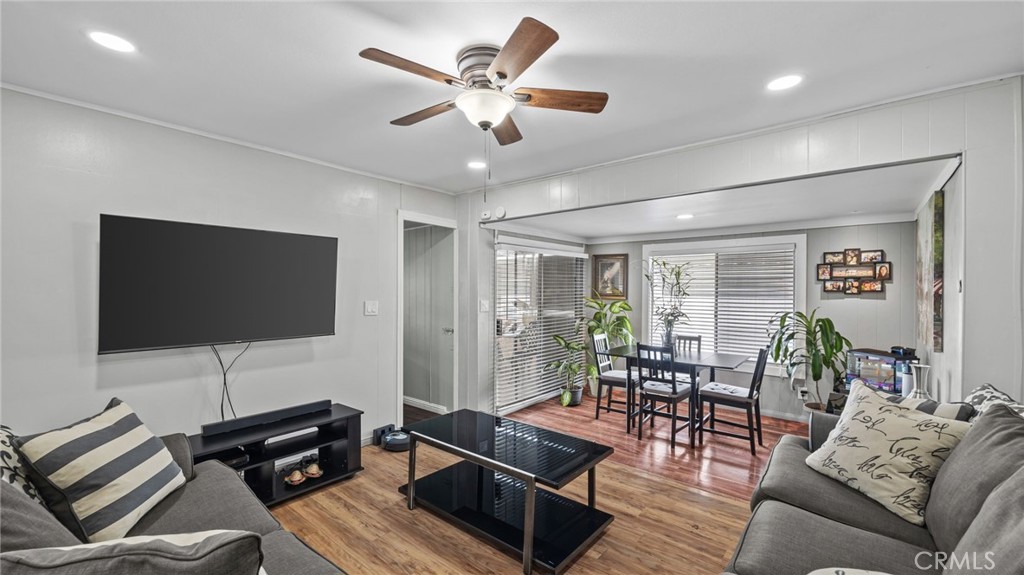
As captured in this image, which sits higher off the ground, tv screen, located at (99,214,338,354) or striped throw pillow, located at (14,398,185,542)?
tv screen, located at (99,214,338,354)

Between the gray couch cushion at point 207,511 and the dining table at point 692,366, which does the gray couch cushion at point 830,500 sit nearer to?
the dining table at point 692,366

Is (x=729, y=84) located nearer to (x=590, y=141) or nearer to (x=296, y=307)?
(x=590, y=141)

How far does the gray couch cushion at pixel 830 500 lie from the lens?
5.49 feet

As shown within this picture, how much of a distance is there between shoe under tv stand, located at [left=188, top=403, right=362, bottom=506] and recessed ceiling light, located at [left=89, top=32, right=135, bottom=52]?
2069 millimetres

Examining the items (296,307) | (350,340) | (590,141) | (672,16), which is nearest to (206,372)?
(296,307)

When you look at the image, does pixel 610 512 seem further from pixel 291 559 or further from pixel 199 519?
pixel 199 519

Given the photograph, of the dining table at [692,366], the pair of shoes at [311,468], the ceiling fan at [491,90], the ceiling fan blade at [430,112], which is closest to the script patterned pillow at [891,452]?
the ceiling fan at [491,90]

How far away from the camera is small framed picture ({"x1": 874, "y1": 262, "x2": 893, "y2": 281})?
14.4 feet

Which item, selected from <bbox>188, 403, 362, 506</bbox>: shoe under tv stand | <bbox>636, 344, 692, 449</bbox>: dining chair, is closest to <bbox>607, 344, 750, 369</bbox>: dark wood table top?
<bbox>636, 344, 692, 449</bbox>: dining chair

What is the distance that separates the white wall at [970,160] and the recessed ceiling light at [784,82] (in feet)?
1.74

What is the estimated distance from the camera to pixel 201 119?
2.73m

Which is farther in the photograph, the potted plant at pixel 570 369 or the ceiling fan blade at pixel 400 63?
the potted plant at pixel 570 369

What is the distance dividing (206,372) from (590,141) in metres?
3.02

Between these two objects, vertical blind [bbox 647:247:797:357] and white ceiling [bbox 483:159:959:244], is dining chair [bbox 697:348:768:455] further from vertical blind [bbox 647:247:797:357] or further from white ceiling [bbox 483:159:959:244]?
white ceiling [bbox 483:159:959:244]
